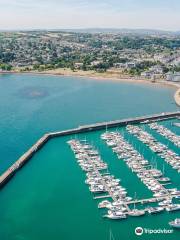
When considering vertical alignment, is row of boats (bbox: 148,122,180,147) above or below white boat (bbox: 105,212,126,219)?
above

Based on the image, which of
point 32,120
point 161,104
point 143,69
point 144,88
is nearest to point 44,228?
point 32,120

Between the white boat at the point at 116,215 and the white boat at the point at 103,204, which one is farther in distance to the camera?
the white boat at the point at 103,204

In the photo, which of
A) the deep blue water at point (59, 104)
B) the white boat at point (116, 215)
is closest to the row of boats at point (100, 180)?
the white boat at point (116, 215)

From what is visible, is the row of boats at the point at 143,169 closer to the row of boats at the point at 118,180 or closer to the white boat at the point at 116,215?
the row of boats at the point at 118,180

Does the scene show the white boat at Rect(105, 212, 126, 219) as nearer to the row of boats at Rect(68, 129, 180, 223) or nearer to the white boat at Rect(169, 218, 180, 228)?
the row of boats at Rect(68, 129, 180, 223)

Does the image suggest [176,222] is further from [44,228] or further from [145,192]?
[44,228]

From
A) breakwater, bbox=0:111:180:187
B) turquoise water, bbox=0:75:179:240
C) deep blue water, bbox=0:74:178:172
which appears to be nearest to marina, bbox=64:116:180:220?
turquoise water, bbox=0:75:179:240

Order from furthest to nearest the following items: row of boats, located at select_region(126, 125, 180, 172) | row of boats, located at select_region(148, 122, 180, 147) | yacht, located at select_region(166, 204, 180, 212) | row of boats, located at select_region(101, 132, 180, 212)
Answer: row of boats, located at select_region(148, 122, 180, 147)
row of boats, located at select_region(126, 125, 180, 172)
row of boats, located at select_region(101, 132, 180, 212)
yacht, located at select_region(166, 204, 180, 212)
